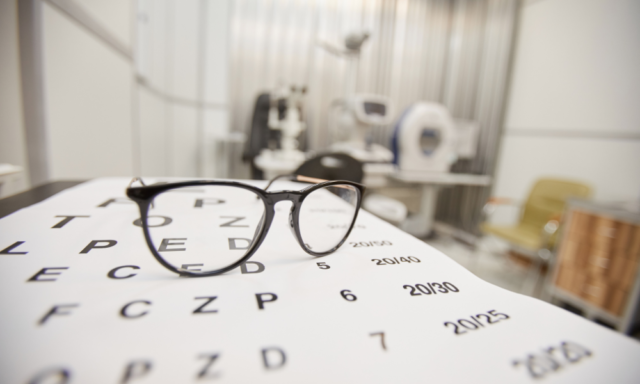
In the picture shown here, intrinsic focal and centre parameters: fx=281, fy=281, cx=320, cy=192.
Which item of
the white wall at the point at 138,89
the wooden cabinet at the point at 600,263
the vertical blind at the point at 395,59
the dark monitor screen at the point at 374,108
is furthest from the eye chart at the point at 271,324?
the vertical blind at the point at 395,59

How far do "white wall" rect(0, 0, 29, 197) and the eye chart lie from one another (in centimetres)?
31

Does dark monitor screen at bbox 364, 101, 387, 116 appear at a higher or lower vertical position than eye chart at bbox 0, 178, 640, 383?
higher

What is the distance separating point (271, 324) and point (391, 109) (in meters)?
2.16

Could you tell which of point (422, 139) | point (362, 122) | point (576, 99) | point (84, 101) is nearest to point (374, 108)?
point (362, 122)

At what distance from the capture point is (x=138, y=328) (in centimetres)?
22

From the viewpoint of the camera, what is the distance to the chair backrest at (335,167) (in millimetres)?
1051

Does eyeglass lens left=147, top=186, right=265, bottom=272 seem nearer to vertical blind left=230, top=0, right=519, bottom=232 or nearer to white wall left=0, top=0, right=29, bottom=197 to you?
white wall left=0, top=0, right=29, bottom=197

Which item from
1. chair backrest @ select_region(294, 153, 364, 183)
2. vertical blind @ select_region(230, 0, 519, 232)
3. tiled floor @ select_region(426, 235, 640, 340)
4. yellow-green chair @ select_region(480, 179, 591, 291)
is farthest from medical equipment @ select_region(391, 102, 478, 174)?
chair backrest @ select_region(294, 153, 364, 183)

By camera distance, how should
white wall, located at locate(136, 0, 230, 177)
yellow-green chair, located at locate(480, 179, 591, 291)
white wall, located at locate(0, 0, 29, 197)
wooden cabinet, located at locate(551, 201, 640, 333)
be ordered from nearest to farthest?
white wall, located at locate(0, 0, 29, 197)
wooden cabinet, located at locate(551, 201, 640, 333)
white wall, located at locate(136, 0, 230, 177)
yellow-green chair, located at locate(480, 179, 591, 291)

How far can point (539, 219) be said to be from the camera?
7.13ft

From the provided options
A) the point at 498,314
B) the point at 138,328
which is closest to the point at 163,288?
the point at 138,328

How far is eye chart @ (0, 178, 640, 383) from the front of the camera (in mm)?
192

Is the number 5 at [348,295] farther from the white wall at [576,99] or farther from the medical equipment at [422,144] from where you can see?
the white wall at [576,99]

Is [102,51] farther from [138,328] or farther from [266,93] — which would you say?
[266,93]
